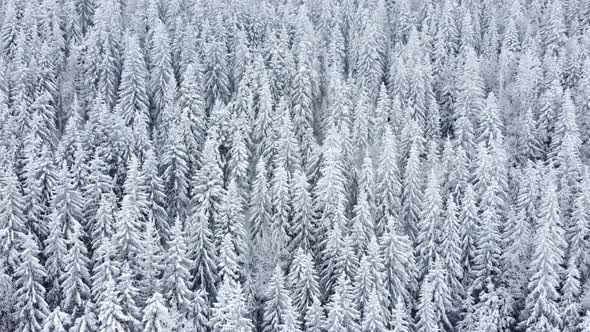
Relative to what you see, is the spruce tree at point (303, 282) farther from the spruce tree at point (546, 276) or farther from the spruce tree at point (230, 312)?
the spruce tree at point (546, 276)

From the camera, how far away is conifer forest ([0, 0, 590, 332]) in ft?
169

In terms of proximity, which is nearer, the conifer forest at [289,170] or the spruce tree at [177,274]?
the spruce tree at [177,274]

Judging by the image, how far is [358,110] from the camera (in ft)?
230

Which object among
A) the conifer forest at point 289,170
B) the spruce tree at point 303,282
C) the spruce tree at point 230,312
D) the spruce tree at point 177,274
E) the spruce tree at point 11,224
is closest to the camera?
the spruce tree at point 230,312

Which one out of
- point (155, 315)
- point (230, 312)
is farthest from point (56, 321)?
point (230, 312)

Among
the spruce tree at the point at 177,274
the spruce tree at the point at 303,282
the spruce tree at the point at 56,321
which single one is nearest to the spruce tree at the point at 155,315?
the spruce tree at the point at 177,274

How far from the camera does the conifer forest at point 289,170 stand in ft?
169

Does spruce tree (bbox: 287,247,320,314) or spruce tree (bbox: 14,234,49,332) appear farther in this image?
spruce tree (bbox: 287,247,320,314)

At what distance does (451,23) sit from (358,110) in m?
26.5

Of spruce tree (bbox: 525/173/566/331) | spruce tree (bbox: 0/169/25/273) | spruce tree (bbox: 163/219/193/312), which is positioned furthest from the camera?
spruce tree (bbox: 525/173/566/331)

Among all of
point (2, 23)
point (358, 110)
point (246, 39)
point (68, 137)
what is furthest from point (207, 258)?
point (2, 23)

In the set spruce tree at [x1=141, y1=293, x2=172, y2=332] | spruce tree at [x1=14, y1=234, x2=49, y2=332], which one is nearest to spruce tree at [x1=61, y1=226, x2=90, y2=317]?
spruce tree at [x1=14, y1=234, x2=49, y2=332]

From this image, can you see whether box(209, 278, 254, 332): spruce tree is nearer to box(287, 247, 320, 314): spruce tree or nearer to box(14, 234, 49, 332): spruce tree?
box(287, 247, 320, 314): spruce tree

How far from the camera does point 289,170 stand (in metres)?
65.1
